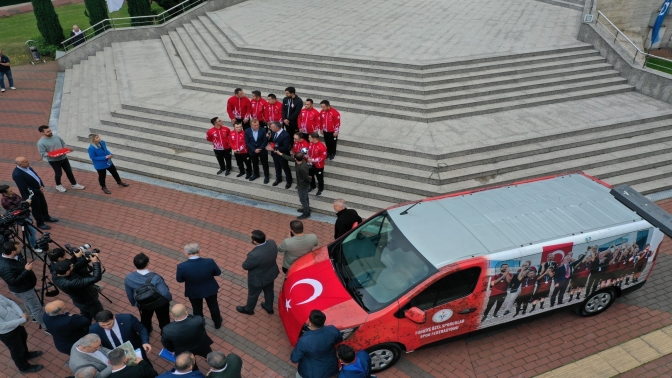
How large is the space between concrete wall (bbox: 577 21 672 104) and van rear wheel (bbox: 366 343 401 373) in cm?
1103

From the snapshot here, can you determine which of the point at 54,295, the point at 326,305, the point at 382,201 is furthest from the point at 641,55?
the point at 54,295

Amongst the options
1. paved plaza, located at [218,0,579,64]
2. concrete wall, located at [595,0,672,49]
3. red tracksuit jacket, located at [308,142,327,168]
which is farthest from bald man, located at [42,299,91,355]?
concrete wall, located at [595,0,672,49]

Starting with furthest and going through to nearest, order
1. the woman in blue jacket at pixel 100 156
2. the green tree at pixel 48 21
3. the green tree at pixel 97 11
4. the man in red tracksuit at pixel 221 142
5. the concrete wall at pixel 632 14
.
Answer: the green tree at pixel 97 11, the green tree at pixel 48 21, the concrete wall at pixel 632 14, the man in red tracksuit at pixel 221 142, the woman in blue jacket at pixel 100 156

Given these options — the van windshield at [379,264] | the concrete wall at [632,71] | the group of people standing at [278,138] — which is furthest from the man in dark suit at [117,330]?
the concrete wall at [632,71]

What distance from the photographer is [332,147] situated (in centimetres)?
1050

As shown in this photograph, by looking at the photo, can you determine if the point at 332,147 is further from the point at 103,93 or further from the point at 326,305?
the point at 103,93

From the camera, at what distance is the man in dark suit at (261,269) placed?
643 centimetres

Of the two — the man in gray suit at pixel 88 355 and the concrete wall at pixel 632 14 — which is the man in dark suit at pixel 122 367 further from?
the concrete wall at pixel 632 14

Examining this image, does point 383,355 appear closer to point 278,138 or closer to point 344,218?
point 344,218

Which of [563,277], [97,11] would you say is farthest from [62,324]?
[97,11]

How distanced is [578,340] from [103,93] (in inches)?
572

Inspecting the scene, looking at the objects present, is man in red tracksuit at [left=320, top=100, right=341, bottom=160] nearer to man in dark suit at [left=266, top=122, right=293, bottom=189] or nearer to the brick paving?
man in dark suit at [left=266, top=122, right=293, bottom=189]

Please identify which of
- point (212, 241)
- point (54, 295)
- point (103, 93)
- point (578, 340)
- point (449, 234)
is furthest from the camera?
point (103, 93)

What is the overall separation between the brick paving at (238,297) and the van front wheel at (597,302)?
131mm
